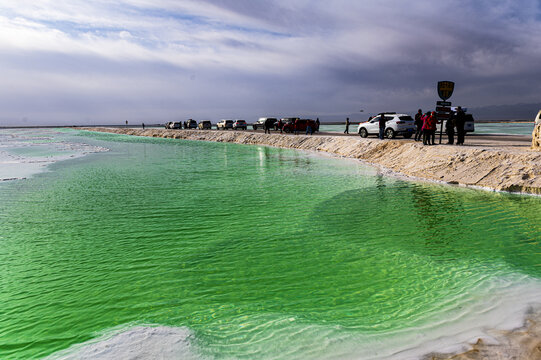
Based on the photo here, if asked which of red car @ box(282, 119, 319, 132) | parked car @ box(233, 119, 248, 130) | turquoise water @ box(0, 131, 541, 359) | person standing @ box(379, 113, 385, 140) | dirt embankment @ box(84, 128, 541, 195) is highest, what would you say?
parked car @ box(233, 119, 248, 130)

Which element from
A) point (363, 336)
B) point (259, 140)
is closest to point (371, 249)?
point (363, 336)

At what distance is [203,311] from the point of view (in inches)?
194

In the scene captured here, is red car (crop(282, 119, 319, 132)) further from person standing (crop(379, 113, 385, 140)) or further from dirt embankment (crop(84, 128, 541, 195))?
person standing (crop(379, 113, 385, 140))

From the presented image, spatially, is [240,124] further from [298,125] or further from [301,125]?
[298,125]

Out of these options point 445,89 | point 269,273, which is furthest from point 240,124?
point 269,273

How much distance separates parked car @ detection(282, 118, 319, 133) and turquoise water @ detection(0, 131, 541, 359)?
103 ft

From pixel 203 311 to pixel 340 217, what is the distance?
5524mm

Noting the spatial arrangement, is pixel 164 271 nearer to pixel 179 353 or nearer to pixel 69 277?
pixel 69 277

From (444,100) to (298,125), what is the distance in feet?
85.8

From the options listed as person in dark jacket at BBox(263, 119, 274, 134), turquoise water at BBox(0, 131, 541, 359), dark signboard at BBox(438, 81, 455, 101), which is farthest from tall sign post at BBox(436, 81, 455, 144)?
person in dark jacket at BBox(263, 119, 274, 134)

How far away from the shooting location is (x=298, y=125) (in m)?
43.5

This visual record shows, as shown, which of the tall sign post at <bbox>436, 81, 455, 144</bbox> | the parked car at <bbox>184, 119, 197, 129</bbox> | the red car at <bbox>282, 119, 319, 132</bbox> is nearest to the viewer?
the tall sign post at <bbox>436, 81, 455, 144</bbox>

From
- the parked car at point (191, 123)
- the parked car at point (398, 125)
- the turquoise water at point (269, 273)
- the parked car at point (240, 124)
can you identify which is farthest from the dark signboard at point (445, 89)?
the parked car at point (191, 123)

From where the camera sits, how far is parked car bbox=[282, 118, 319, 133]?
140 ft
